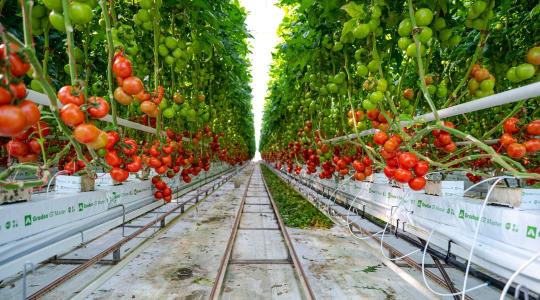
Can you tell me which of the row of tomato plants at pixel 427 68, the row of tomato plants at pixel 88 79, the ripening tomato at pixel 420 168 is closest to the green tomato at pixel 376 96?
the row of tomato plants at pixel 427 68

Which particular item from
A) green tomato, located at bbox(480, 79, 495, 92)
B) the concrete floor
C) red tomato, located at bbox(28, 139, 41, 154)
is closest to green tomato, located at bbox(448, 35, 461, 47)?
green tomato, located at bbox(480, 79, 495, 92)

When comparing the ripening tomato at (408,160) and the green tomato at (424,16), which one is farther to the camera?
the ripening tomato at (408,160)

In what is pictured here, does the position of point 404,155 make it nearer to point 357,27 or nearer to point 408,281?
point 357,27

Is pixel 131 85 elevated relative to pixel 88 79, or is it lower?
lower

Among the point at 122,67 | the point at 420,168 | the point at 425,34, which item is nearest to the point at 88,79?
the point at 122,67

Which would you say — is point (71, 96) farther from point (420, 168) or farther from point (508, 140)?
point (508, 140)

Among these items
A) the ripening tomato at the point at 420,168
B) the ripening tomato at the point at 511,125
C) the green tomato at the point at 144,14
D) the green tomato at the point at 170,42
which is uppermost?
the green tomato at the point at 144,14

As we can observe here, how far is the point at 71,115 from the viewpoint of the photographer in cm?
144

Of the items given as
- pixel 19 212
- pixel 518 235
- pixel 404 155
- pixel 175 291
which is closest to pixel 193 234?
pixel 175 291

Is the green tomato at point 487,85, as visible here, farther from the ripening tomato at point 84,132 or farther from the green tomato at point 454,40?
the ripening tomato at point 84,132

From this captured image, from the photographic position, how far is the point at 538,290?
1.92m

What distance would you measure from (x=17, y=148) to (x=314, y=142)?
6595mm

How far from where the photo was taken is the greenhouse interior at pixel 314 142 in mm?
2016

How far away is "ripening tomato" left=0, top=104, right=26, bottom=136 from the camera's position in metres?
1.02
